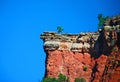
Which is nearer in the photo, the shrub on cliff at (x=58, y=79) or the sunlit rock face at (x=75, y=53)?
the shrub on cliff at (x=58, y=79)

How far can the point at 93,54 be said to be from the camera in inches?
4035

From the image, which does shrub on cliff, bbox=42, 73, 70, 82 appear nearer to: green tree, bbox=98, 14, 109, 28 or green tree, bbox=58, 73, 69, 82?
green tree, bbox=58, 73, 69, 82

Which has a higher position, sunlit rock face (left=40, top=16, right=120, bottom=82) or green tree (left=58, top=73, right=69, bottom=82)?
sunlit rock face (left=40, top=16, right=120, bottom=82)

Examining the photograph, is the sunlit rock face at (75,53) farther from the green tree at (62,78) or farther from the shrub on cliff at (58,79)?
the shrub on cliff at (58,79)

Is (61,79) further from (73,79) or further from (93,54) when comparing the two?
(93,54)

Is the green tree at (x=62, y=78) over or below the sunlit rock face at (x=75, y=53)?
below

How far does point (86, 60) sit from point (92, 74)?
6040 mm

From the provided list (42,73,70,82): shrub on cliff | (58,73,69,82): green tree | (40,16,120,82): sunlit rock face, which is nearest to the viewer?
(42,73,70,82): shrub on cliff

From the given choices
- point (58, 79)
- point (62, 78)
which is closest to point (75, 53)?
point (62, 78)

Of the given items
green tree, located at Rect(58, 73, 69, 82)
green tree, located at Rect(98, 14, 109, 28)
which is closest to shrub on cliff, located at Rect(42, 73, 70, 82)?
green tree, located at Rect(58, 73, 69, 82)

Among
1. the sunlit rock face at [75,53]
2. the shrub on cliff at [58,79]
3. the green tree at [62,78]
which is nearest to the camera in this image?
the shrub on cliff at [58,79]

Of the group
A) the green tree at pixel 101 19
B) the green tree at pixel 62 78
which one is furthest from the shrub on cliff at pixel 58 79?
the green tree at pixel 101 19

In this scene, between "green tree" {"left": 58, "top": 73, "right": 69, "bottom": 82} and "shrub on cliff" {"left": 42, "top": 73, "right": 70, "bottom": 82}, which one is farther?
"green tree" {"left": 58, "top": 73, "right": 69, "bottom": 82}

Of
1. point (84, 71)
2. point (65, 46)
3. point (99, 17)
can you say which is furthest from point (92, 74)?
point (99, 17)
